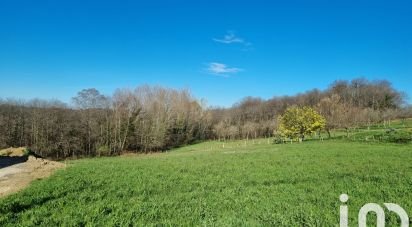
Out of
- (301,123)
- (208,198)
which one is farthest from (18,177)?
(301,123)

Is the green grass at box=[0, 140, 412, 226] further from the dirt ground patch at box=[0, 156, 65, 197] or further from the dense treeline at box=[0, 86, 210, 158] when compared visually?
the dense treeline at box=[0, 86, 210, 158]

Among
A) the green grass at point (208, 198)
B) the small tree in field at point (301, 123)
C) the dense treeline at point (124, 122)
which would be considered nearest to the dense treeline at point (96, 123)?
the dense treeline at point (124, 122)

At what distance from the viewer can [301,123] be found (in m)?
53.0

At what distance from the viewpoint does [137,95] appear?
72.8 metres

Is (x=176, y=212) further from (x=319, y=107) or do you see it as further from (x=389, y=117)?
(x=389, y=117)

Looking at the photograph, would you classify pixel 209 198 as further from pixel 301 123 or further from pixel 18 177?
pixel 301 123

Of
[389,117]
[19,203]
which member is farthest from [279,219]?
[389,117]

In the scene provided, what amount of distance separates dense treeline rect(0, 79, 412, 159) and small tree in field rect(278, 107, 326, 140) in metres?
6.18

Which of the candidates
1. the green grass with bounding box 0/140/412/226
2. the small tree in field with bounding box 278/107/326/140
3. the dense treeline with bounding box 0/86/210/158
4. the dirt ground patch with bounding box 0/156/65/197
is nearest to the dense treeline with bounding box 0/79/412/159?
the dense treeline with bounding box 0/86/210/158

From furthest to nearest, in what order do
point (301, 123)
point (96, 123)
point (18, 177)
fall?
point (96, 123) → point (301, 123) → point (18, 177)

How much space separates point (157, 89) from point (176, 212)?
70.5 meters

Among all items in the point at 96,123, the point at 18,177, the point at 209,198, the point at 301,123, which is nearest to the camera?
the point at 209,198

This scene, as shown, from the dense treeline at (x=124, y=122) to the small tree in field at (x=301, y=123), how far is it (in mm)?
6183

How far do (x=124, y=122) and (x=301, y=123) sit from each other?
3828 cm
